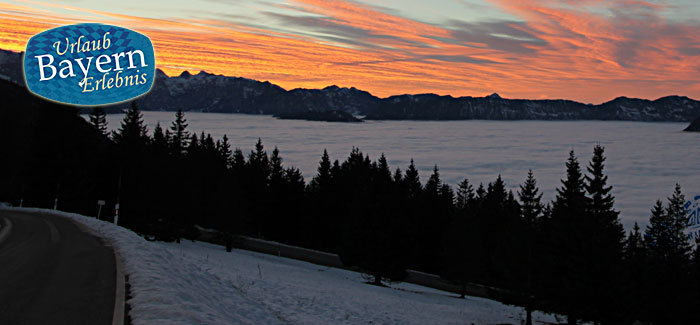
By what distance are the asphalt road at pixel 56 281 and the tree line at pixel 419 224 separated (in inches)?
1153

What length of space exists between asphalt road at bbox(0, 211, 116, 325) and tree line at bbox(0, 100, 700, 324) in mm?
29288

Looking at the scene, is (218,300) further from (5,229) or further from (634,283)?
(634,283)

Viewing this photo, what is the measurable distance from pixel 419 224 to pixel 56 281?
57215 millimetres

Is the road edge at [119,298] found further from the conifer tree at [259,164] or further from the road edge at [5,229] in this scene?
the conifer tree at [259,164]

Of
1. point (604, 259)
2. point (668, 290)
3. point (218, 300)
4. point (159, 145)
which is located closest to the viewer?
point (218, 300)

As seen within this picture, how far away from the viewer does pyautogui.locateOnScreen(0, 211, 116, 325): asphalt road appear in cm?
952

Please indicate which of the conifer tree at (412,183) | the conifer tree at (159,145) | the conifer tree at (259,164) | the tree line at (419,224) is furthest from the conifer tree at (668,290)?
the conifer tree at (159,145)

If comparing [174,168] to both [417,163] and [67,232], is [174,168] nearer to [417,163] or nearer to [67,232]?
[67,232]

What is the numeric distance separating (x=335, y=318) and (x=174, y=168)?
45453mm

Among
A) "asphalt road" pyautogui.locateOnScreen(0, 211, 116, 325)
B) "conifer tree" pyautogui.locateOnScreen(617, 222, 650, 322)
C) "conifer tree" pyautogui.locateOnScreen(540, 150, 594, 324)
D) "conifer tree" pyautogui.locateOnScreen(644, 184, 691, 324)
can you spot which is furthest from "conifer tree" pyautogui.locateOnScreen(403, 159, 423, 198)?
"asphalt road" pyautogui.locateOnScreen(0, 211, 116, 325)

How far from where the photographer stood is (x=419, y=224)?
219ft

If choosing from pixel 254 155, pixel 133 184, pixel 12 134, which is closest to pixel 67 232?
pixel 133 184

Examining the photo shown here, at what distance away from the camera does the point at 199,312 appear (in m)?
10.2

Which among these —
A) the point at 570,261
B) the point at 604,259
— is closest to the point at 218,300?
the point at 570,261
